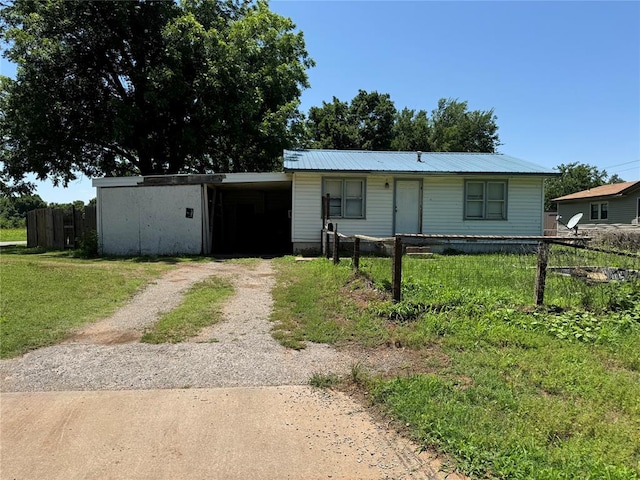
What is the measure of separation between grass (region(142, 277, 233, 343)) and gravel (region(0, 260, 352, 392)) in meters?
0.18

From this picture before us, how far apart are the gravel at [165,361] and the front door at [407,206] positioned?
9.18 meters

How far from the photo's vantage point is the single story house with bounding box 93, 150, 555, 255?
14.5 meters

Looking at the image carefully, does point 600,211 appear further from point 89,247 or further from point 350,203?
point 89,247

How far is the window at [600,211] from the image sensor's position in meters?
29.4

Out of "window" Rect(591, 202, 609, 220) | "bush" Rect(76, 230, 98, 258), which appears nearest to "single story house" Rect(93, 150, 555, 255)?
"bush" Rect(76, 230, 98, 258)

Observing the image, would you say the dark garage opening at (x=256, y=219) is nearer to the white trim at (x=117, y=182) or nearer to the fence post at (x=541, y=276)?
the white trim at (x=117, y=182)

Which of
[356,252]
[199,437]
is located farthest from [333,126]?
[199,437]

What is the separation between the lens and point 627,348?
458 centimetres

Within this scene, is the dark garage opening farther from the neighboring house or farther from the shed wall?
the shed wall

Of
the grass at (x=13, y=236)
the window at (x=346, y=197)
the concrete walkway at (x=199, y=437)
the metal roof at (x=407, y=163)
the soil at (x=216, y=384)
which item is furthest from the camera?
the grass at (x=13, y=236)

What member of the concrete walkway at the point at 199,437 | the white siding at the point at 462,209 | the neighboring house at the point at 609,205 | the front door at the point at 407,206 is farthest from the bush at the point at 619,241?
the neighboring house at the point at 609,205

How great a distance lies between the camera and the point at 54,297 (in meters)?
7.30

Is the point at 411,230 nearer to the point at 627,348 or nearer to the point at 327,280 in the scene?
the point at 327,280

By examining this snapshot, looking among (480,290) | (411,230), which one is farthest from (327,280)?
(411,230)
